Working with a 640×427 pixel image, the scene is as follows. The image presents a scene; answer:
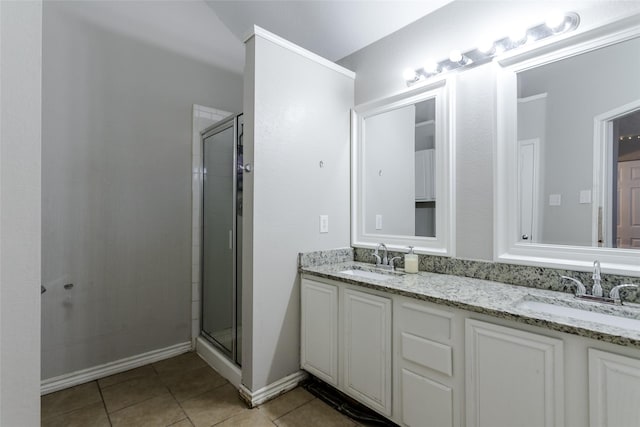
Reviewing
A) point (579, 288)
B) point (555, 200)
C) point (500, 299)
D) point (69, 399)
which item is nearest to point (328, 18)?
point (555, 200)

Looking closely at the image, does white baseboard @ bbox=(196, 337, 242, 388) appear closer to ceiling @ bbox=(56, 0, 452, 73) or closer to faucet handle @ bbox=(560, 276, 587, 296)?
faucet handle @ bbox=(560, 276, 587, 296)

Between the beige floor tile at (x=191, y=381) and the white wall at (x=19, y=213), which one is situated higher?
the white wall at (x=19, y=213)

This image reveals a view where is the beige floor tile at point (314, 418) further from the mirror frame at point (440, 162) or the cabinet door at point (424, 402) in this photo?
the mirror frame at point (440, 162)

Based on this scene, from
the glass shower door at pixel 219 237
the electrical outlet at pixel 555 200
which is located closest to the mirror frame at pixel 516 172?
the electrical outlet at pixel 555 200

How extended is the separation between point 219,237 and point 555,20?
2490 mm

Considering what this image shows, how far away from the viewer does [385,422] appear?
1.65 meters

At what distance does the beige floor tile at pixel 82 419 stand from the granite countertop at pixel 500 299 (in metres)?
1.47

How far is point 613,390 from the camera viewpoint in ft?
3.15

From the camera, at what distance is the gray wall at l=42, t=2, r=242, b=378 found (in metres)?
2.00

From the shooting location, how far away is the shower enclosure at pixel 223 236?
2252 millimetres

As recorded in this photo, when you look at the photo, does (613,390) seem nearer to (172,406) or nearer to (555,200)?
(555,200)

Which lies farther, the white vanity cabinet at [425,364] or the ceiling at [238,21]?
the ceiling at [238,21]

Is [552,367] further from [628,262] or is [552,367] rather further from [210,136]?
[210,136]

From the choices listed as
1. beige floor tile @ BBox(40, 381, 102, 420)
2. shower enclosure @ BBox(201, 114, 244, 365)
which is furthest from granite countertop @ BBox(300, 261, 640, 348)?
beige floor tile @ BBox(40, 381, 102, 420)
